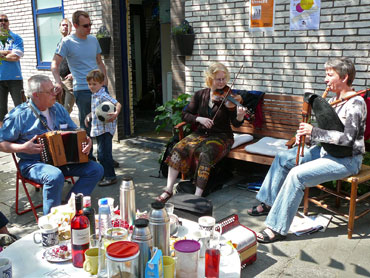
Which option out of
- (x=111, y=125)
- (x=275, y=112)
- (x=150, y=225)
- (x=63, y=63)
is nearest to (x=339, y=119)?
(x=275, y=112)

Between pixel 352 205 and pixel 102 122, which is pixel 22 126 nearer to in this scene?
pixel 102 122

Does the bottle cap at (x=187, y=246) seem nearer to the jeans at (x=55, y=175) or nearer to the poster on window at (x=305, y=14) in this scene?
the jeans at (x=55, y=175)

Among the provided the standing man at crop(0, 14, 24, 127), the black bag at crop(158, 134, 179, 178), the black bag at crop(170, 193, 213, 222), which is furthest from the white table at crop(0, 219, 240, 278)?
the standing man at crop(0, 14, 24, 127)

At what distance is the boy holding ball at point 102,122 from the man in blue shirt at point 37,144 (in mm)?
778

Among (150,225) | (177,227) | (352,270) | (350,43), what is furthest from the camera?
(350,43)

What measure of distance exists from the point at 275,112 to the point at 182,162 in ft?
4.55

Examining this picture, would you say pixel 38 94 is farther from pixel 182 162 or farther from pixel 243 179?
pixel 243 179

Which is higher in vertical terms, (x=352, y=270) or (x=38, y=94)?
(x=38, y=94)

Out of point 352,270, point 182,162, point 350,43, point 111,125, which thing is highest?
point 350,43

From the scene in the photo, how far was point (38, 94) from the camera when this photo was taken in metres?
3.65

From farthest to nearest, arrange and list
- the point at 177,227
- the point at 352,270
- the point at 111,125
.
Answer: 1. the point at 111,125
2. the point at 352,270
3. the point at 177,227

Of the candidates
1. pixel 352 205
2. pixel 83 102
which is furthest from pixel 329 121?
pixel 83 102

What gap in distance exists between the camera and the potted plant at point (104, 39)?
6.43 m

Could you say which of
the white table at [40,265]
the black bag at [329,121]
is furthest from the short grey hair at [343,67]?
the white table at [40,265]
